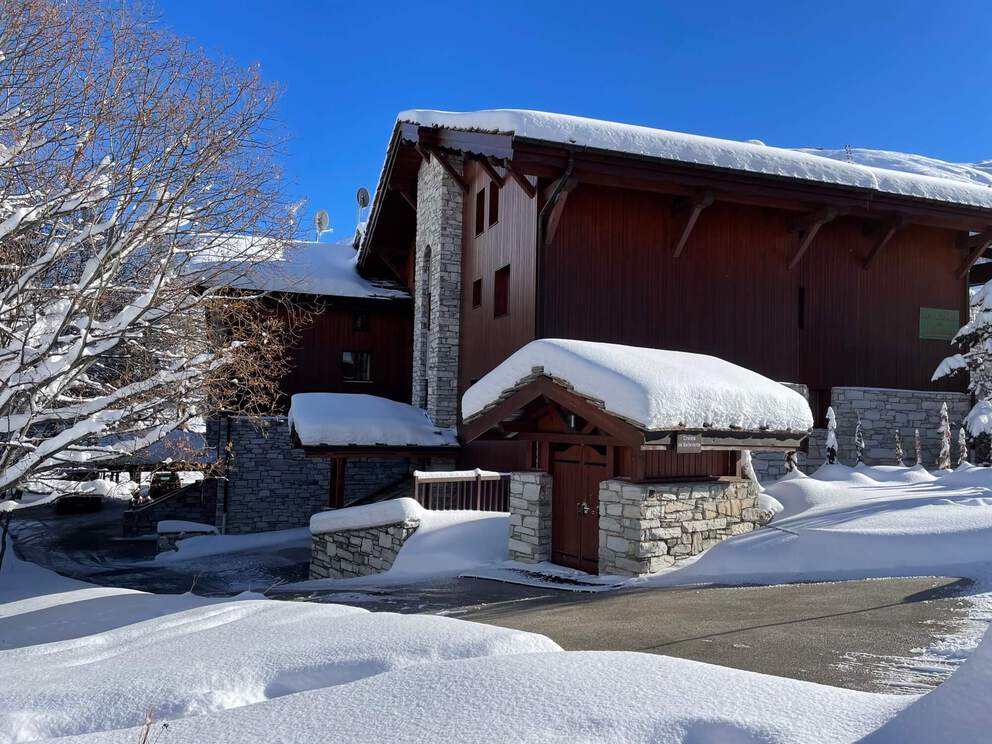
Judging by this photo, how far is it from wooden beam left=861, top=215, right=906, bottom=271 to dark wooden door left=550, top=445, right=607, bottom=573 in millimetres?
10391

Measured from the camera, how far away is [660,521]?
9.10 metres

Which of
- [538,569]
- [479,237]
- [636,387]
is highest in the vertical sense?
[479,237]

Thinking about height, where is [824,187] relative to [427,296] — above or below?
above

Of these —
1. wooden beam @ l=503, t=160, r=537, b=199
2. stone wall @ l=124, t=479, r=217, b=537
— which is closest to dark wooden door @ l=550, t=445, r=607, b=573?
wooden beam @ l=503, t=160, r=537, b=199

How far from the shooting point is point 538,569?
10.1 meters

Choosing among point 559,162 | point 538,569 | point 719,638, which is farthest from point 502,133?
point 719,638

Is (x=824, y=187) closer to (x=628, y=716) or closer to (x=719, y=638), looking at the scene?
(x=719, y=638)

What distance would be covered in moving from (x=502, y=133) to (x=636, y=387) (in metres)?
6.59

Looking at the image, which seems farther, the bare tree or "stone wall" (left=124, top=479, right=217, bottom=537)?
"stone wall" (left=124, top=479, right=217, bottom=537)

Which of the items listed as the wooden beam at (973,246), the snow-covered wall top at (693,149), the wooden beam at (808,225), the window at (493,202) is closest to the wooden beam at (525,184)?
the snow-covered wall top at (693,149)

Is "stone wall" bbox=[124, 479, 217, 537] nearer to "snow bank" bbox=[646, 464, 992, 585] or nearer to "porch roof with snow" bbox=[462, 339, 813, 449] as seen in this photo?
"porch roof with snow" bbox=[462, 339, 813, 449]

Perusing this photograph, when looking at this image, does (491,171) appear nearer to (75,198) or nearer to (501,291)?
(501,291)

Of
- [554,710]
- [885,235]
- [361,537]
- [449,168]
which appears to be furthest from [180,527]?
[554,710]

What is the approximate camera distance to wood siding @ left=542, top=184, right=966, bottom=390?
14.4m
